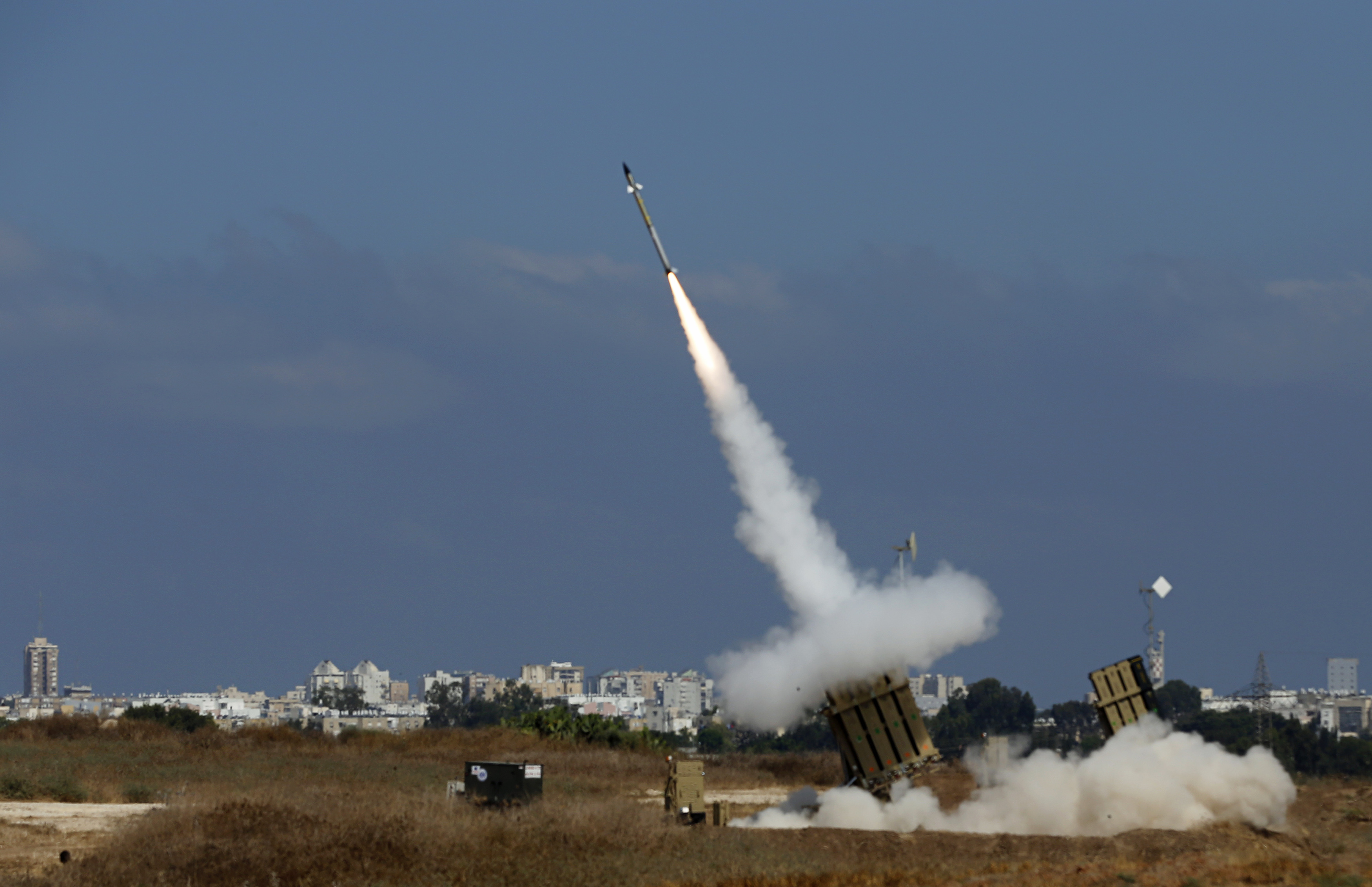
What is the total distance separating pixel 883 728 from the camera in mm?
31328

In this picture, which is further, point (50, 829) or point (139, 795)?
point (139, 795)

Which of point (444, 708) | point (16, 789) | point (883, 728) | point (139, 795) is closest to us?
point (883, 728)

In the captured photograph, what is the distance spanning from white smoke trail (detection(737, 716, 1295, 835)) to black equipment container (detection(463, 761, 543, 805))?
451 cm

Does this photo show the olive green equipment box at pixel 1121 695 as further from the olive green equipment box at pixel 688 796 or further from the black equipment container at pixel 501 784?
the black equipment container at pixel 501 784

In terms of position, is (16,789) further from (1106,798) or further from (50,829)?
(1106,798)

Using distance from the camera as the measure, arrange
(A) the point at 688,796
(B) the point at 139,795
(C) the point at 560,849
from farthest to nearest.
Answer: (B) the point at 139,795
(A) the point at 688,796
(C) the point at 560,849

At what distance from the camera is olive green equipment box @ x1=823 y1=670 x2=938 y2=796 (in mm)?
31266

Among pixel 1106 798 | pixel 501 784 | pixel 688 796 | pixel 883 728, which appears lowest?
pixel 1106 798

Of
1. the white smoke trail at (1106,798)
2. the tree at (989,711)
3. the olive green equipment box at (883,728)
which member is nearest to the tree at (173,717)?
the olive green equipment box at (883,728)

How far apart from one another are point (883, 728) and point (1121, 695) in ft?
20.4

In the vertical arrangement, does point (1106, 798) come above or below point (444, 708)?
below

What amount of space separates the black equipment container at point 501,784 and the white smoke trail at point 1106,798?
4.51 metres

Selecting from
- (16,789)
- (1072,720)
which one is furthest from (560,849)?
(1072,720)

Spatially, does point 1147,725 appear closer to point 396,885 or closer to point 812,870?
point 812,870
